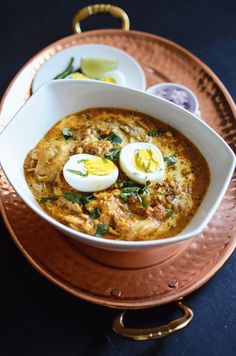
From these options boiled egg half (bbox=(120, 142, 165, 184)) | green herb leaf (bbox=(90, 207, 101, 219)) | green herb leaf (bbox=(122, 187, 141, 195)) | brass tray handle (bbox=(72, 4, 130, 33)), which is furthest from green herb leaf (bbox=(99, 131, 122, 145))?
brass tray handle (bbox=(72, 4, 130, 33))

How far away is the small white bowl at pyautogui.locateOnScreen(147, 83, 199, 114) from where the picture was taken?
3.14 m

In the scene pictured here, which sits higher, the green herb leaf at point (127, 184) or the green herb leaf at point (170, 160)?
the green herb leaf at point (170, 160)

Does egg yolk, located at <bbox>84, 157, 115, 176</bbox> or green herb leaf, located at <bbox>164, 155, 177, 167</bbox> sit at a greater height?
green herb leaf, located at <bbox>164, 155, 177, 167</bbox>

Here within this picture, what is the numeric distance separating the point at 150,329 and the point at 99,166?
861 mm

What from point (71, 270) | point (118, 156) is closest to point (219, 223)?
point (118, 156)

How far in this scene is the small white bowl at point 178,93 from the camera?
3.14 m

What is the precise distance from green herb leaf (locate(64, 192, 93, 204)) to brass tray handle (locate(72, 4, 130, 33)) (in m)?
1.63

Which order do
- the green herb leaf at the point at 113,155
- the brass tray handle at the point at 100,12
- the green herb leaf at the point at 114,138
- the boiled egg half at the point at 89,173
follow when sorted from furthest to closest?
the brass tray handle at the point at 100,12 → the green herb leaf at the point at 114,138 → the green herb leaf at the point at 113,155 → the boiled egg half at the point at 89,173

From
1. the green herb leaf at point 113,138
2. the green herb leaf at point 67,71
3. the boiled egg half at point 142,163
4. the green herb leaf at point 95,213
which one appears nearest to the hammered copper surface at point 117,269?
the green herb leaf at point 95,213

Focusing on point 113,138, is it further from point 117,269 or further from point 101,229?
point 117,269

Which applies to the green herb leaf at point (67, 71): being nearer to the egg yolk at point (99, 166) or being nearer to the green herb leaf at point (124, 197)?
the egg yolk at point (99, 166)

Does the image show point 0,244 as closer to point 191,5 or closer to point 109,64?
point 109,64

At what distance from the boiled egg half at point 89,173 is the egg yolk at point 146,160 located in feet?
0.41

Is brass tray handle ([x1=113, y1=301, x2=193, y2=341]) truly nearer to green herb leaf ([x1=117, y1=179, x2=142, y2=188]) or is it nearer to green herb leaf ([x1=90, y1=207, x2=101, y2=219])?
green herb leaf ([x1=90, y1=207, x2=101, y2=219])
